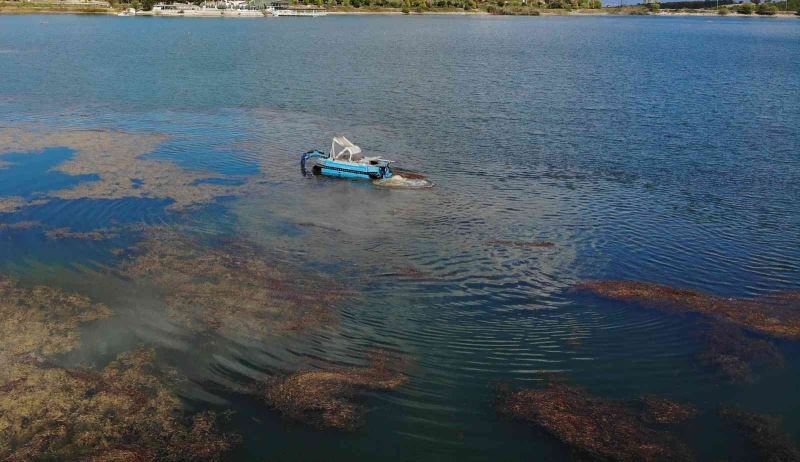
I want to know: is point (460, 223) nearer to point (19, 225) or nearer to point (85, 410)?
point (85, 410)

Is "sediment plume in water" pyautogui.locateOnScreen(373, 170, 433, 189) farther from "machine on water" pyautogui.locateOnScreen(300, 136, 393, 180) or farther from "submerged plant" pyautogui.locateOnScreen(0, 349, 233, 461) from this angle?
"submerged plant" pyautogui.locateOnScreen(0, 349, 233, 461)

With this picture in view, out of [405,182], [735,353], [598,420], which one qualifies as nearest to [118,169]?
[405,182]

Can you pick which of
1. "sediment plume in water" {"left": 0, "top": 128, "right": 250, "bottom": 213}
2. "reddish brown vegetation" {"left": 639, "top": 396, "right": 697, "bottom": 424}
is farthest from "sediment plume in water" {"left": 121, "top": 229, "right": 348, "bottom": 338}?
"reddish brown vegetation" {"left": 639, "top": 396, "right": 697, "bottom": 424}

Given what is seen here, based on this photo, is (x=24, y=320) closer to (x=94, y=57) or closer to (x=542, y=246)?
(x=542, y=246)

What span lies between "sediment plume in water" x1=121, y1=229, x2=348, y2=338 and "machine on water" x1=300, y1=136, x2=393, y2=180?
10.9 m

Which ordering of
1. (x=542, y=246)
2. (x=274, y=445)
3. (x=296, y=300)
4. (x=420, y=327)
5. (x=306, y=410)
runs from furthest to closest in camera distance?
1. (x=542, y=246)
2. (x=296, y=300)
3. (x=420, y=327)
4. (x=306, y=410)
5. (x=274, y=445)

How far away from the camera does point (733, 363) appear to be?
60.2ft

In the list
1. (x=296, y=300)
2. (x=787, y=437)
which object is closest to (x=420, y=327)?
(x=296, y=300)

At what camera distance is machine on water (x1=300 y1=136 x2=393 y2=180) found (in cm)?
3594

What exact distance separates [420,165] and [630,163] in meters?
12.9

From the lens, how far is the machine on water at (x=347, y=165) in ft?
118

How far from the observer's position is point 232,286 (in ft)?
74.2

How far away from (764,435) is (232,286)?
16.3 meters

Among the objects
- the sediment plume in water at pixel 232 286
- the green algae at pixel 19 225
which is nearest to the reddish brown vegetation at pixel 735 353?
the sediment plume in water at pixel 232 286
